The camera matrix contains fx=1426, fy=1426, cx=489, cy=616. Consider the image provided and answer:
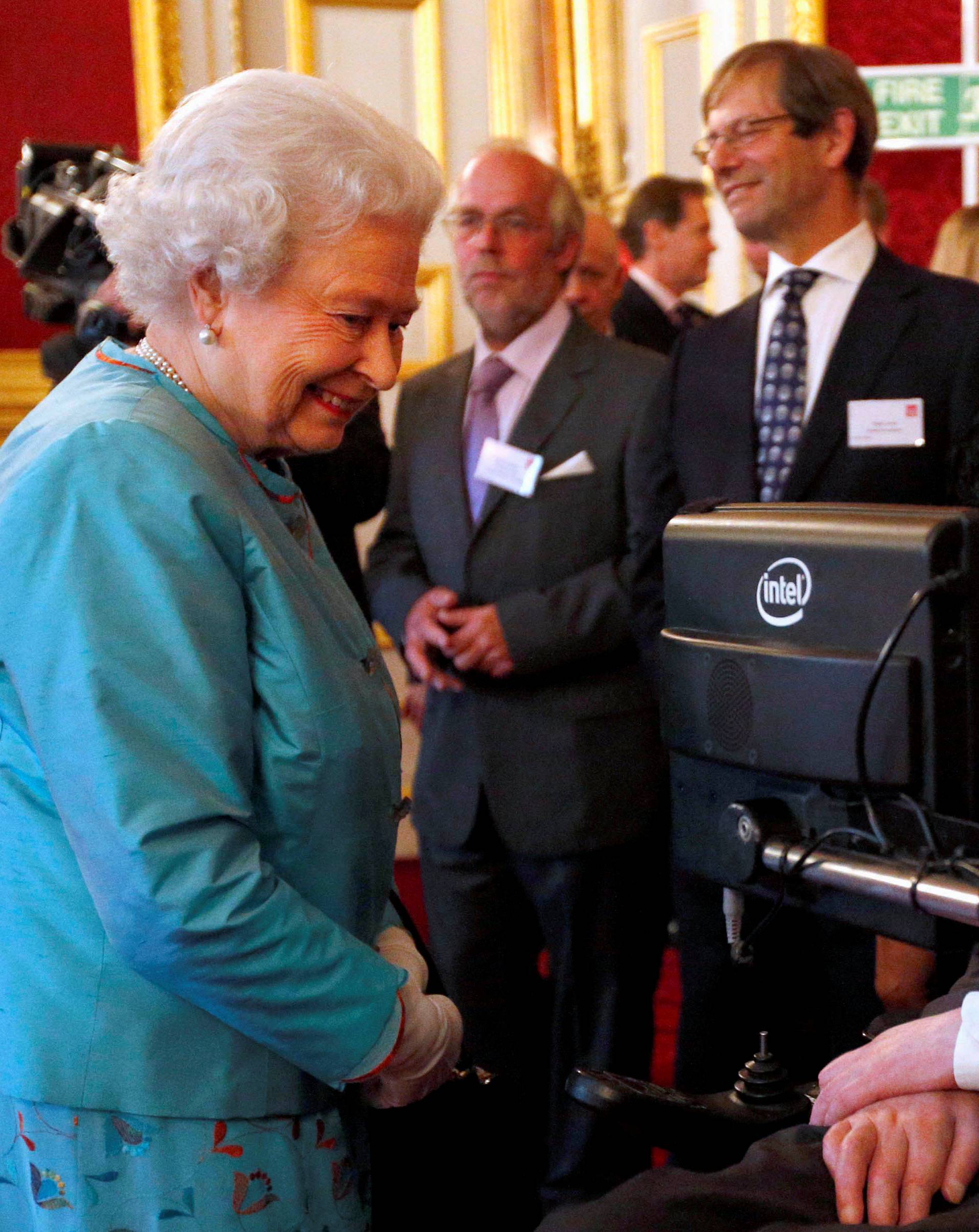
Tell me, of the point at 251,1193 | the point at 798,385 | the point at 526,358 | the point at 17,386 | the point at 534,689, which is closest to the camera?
the point at 251,1193

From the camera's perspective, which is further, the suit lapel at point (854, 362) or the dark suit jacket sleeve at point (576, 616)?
the dark suit jacket sleeve at point (576, 616)

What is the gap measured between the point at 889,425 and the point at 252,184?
1322 mm

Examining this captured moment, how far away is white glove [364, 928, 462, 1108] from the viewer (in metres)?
1.26

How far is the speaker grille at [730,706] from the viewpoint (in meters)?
1.12

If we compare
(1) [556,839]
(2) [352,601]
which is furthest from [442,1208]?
(1) [556,839]

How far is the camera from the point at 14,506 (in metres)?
1.11

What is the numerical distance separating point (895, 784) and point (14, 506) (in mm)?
699

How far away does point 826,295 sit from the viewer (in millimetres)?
2363

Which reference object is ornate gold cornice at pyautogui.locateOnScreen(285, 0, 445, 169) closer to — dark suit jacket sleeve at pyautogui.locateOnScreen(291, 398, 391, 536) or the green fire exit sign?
the green fire exit sign

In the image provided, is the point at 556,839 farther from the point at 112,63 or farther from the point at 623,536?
the point at 112,63

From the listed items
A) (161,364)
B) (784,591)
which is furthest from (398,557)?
(784,591)

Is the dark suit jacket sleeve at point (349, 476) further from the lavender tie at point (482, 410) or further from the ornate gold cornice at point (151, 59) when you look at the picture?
the ornate gold cornice at point (151, 59)

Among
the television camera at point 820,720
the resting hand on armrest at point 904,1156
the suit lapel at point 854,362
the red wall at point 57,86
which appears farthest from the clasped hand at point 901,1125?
the red wall at point 57,86

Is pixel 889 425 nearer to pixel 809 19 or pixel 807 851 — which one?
pixel 807 851
